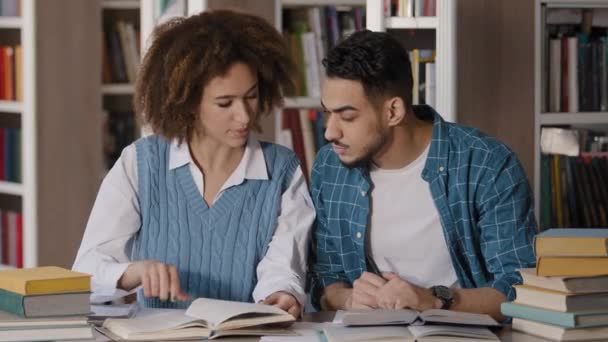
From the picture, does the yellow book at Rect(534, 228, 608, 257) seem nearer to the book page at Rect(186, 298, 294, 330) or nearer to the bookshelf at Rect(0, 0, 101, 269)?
the book page at Rect(186, 298, 294, 330)

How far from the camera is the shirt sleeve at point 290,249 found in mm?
2594

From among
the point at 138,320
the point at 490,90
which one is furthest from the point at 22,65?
the point at 138,320

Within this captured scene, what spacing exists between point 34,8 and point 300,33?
44.5 inches

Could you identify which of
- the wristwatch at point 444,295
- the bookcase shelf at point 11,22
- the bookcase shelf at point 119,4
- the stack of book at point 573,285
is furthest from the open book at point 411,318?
the bookcase shelf at point 119,4

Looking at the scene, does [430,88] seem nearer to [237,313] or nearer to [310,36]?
[310,36]

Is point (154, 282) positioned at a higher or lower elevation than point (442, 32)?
lower

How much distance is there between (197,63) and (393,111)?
473mm

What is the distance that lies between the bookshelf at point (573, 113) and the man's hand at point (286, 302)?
132 cm

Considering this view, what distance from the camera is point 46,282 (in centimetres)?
225

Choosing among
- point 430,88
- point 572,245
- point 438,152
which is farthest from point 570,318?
point 430,88

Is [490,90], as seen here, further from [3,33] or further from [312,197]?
[3,33]

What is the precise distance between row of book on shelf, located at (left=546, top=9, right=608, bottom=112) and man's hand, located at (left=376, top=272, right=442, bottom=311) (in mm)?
1352

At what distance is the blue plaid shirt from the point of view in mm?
2670

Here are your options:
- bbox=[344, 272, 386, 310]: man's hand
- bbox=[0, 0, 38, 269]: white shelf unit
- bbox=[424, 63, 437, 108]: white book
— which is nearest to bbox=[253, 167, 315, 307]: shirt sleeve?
bbox=[344, 272, 386, 310]: man's hand
